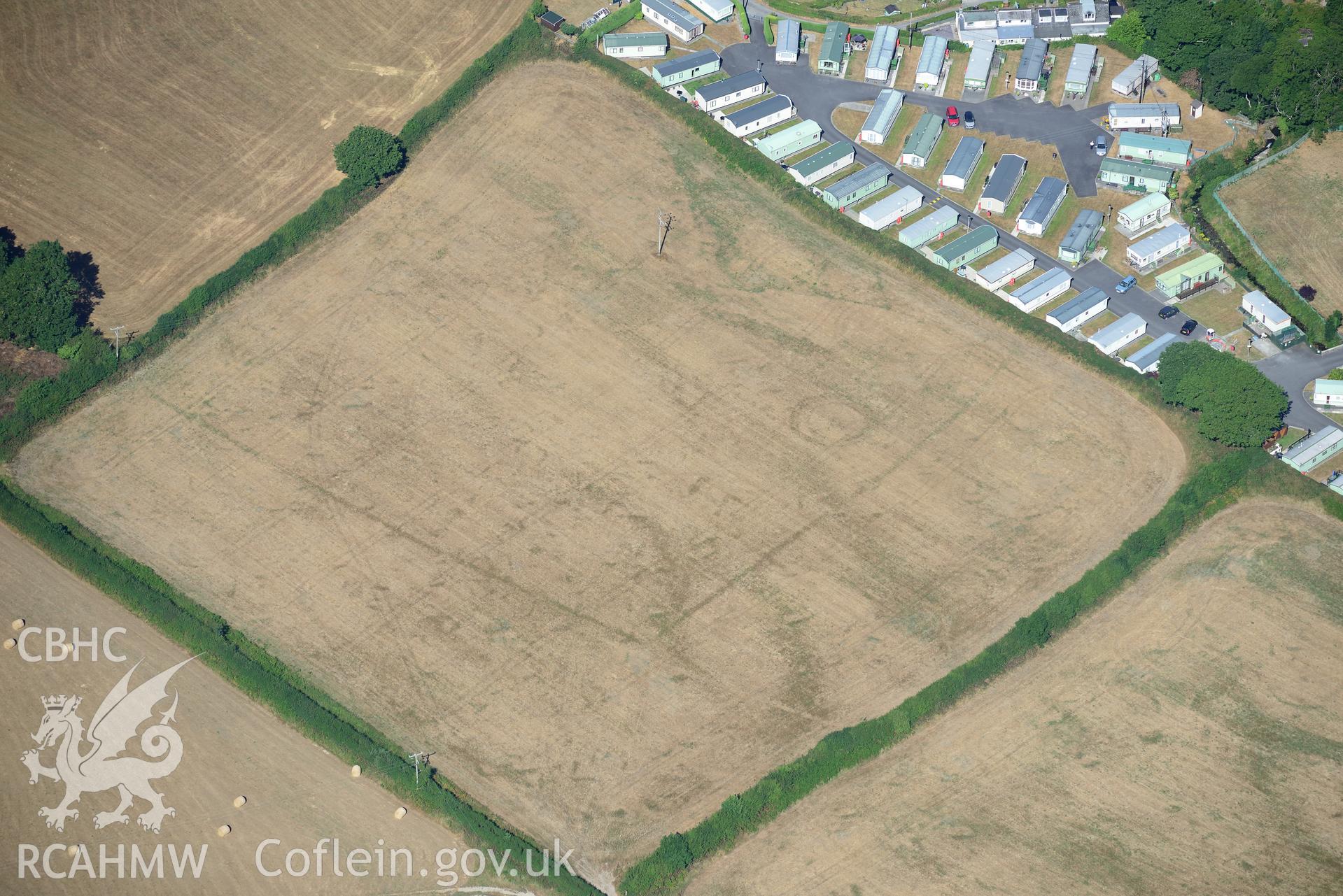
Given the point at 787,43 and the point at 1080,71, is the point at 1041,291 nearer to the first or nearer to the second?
the point at 1080,71

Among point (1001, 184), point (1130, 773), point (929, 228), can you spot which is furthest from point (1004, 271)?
point (1130, 773)

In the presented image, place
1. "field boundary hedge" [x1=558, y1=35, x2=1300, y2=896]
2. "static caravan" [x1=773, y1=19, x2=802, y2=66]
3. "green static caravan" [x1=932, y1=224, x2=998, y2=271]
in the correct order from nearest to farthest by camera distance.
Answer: "field boundary hedge" [x1=558, y1=35, x2=1300, y2=896] < "green static caravan" [x1=932, y1=224, x2=998, y2=271] < "static caravan" [x1=773, y1=19, x2=802, y2=66]

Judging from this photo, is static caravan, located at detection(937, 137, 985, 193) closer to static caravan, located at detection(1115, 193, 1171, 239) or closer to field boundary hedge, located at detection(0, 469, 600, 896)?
static caravan, located at detection(1115, 193, 1171, 239)

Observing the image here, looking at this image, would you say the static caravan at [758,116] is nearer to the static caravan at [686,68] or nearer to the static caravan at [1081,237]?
the static caravan at [686,68]

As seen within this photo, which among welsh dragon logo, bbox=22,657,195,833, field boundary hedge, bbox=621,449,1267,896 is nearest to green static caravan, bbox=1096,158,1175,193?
field boundary hedge, bbox=621,449,1267,896

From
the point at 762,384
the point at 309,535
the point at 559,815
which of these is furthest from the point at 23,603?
the point at 762,384
